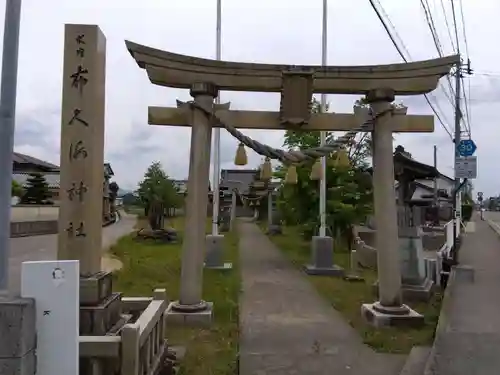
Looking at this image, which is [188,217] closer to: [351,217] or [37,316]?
[37,316]

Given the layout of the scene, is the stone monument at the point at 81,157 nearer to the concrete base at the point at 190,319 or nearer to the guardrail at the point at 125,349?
the guardrail at the point at 125,349

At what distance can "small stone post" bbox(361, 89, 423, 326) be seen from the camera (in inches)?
334

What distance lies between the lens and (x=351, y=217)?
759 inches

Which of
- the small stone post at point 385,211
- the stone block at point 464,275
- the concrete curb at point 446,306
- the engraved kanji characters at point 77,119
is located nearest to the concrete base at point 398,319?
the small stone post at point 385,211

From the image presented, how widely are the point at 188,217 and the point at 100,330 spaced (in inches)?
150

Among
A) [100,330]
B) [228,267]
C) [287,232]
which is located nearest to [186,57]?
[100,330]

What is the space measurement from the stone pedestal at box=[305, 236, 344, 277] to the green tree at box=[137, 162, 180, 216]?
50.7ft

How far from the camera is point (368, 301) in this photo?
10.6 metres

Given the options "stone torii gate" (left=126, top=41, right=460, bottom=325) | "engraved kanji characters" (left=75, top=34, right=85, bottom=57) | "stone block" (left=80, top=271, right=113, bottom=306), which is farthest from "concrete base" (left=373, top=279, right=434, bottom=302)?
"engraved kanji characters" (left=75, top=34, right=85, bottom=57)

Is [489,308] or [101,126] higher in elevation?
[101,126]

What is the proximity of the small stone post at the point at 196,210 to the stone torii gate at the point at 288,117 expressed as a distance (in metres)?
0.02

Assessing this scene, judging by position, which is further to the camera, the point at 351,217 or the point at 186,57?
the point at 351,217

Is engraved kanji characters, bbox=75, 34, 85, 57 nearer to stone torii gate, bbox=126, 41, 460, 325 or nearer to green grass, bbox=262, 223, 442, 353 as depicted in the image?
stone torii gate, bbox=126, 41, 460, 325

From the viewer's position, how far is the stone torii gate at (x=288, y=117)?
27.2 feet
